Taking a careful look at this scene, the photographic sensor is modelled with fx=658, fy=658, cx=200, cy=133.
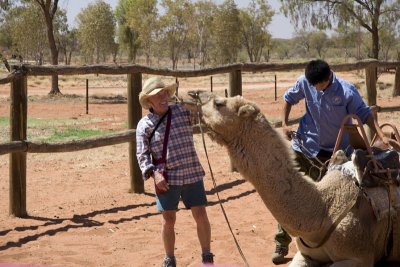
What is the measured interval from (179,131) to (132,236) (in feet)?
6.92

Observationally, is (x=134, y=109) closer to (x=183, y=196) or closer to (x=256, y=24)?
(x=183, y=196)

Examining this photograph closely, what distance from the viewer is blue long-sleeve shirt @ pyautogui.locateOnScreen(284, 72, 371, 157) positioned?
16.9 feet

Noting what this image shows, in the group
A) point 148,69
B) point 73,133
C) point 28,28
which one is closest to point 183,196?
point 148,69

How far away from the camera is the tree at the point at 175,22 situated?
2544 inches

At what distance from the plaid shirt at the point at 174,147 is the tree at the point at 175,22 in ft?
194

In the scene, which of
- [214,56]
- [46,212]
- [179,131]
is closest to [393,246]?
[179,131]

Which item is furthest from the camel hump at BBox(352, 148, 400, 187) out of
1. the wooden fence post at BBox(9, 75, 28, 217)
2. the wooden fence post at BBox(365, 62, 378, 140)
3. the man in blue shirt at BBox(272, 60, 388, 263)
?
the wooden fence post at BBox(365, 62, 378, 140)

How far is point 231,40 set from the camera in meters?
67.3

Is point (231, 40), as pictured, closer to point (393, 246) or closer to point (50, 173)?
point (50, 173)

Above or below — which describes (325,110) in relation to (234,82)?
below

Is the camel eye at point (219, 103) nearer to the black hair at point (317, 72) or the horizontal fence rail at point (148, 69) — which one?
the black hair at point (317, 72)

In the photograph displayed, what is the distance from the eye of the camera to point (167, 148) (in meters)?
5.13

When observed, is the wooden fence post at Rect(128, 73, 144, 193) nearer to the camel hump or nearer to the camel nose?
the camel nose

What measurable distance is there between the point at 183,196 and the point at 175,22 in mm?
61829
